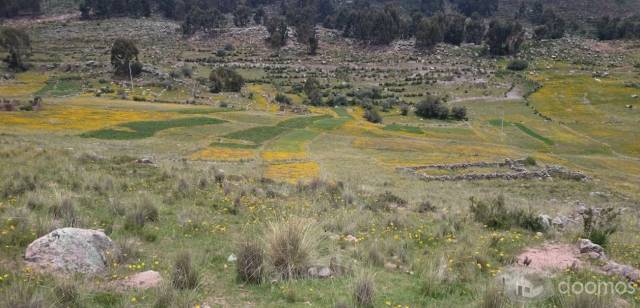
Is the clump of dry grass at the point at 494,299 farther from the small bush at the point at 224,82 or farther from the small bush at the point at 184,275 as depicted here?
the small bush at the point at 224,82

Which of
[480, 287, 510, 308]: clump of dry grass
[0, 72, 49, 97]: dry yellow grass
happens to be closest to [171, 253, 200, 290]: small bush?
[480, 287, 510, 308]: clump of dry grass

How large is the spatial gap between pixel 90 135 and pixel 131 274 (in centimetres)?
3370

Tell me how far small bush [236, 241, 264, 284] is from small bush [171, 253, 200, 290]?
2.80 feet

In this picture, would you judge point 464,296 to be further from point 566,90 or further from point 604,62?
point 604,62

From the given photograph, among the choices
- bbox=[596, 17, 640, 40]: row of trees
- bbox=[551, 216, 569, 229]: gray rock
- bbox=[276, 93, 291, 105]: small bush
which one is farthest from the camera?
bbox=[596, 17, 640, 40]: row of trees

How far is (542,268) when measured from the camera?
8.62m

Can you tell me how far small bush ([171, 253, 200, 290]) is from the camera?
6.44 m

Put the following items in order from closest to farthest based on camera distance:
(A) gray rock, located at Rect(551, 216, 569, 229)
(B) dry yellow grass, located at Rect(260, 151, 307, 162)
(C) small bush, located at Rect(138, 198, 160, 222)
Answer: (C) small bush, located at Rect(138, 198, 160, 222), (A) gray rock, located at Rect(551, 216, 569, 229), (B) dry yellow grass, located at Rect(260, 151, 307, 162)

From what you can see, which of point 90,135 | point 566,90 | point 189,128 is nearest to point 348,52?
point 566,90

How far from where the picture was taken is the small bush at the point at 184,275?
6.44 metres

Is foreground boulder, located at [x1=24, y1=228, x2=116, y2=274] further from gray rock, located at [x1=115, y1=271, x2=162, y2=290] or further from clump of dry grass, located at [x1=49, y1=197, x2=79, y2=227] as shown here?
clump of dry grass, located at [x1=49, y1=197, x2=79, y2=227]

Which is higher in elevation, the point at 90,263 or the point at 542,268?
the point at 90,263

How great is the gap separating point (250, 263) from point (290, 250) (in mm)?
717

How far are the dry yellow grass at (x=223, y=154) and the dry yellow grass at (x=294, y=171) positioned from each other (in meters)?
3.71
